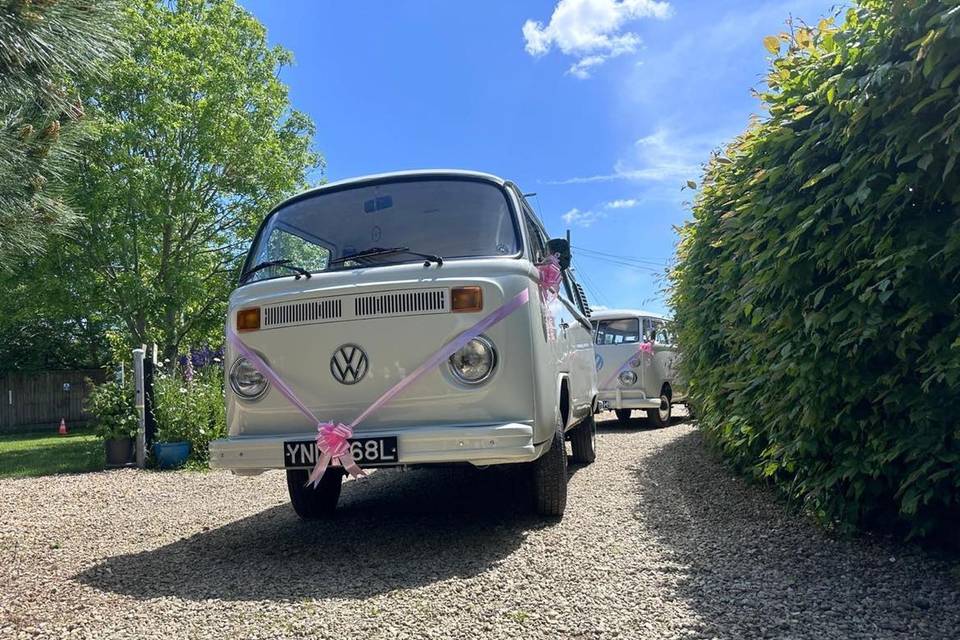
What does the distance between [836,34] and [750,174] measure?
1.08m

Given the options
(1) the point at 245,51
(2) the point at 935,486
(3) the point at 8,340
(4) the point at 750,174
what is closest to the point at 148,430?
(4) the point at 750,174

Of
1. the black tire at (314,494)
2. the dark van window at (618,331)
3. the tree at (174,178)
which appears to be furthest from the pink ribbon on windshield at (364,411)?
the tree at (174,178)

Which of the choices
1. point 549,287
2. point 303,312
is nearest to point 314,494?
point 303,312

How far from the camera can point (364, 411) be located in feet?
12.4

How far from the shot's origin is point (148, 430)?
8602 millimetres

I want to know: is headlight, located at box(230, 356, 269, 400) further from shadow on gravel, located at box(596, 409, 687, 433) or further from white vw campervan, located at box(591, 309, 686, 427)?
shadow on gravel, located at box(596, 409, 687, 433)

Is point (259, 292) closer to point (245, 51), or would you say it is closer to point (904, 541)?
point (904, 541)

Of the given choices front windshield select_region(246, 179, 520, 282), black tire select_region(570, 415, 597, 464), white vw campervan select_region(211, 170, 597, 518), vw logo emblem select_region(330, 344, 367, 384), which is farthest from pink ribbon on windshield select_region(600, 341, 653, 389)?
vw logo emblem select_region(330, 344, 367, 384)

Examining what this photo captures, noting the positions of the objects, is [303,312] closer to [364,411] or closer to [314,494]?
[364,411]

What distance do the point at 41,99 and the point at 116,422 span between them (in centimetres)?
499

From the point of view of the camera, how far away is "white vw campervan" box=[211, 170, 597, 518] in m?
3.67

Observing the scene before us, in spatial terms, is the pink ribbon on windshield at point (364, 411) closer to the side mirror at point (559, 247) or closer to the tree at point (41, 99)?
the side mirror at point (559, 247)

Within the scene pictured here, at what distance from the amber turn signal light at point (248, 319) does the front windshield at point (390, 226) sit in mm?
393

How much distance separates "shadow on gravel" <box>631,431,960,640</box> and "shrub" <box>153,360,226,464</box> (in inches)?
242
